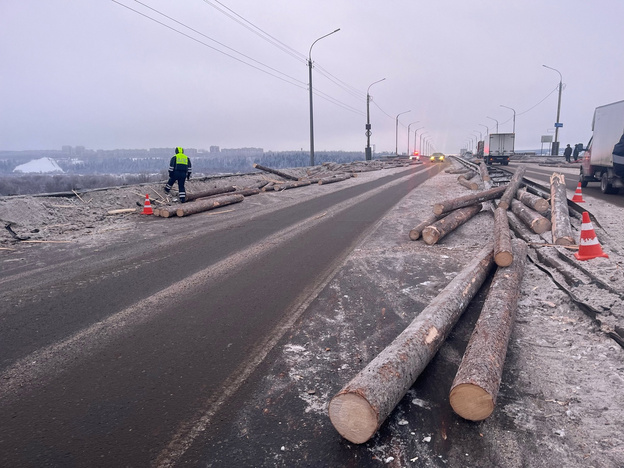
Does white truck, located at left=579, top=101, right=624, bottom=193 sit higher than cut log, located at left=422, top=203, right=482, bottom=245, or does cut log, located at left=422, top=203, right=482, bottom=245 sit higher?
white truck, located at left=579, top=101, right=624, bottom=193

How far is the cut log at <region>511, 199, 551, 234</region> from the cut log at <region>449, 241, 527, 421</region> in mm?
4598

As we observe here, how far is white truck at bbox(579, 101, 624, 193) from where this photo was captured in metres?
13.7

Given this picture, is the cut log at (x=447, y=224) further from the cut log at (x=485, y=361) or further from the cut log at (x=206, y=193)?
the cut log at (x=206, y=193)

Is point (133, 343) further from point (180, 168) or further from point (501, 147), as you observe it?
point (501, 147)

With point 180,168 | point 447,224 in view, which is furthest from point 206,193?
point 447,224

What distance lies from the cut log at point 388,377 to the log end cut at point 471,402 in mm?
357

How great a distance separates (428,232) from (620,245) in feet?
11.6

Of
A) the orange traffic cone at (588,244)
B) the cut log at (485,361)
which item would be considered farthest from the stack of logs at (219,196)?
the orange traffic cone at (588,244)

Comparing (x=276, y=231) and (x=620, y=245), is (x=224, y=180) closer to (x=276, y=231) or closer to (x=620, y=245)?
(x=276, y=231)

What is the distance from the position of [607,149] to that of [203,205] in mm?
15093

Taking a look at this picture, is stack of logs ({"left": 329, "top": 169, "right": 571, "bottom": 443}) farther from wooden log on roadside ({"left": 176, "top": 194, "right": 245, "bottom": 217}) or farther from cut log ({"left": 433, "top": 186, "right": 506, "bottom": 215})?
wooden log on roadside ({"left": 176, "top": 194, "right": 245, "bottom": 217})

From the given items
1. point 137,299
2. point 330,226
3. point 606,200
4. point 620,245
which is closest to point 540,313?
point 620,245

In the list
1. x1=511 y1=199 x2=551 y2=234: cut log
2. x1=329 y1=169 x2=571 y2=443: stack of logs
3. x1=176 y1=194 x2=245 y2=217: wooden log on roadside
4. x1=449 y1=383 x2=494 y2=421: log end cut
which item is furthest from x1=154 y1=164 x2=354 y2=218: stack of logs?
x1=449 y1=383 x2=494 y2=421: log end cut

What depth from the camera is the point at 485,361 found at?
2.96 m
